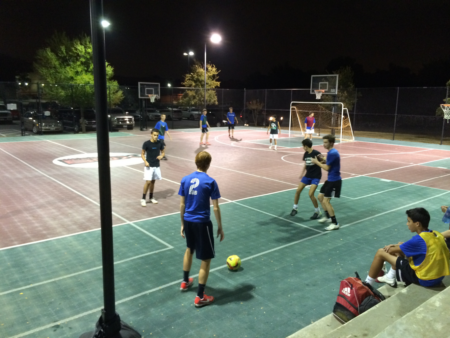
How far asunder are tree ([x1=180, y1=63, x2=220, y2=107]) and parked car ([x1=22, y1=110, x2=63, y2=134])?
44.1 feet

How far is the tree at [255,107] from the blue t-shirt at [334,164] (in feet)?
100

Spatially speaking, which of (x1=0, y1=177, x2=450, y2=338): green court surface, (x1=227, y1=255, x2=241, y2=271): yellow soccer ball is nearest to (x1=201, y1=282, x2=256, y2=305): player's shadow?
(x1=0, y1=177, x2=450, y2=338): green court surface

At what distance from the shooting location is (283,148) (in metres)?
22.3

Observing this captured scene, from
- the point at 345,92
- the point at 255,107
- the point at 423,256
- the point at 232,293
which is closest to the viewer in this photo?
the point at 423,256

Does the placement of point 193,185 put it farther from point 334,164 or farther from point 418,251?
point 334,164

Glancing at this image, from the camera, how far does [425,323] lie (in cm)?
355

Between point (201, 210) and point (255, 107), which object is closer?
point (201, 210)

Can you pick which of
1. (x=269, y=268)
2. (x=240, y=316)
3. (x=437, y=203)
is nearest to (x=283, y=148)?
(x=437, y=203)

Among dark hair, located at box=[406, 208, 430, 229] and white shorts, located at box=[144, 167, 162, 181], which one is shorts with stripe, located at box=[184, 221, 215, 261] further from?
white shorts, located at box=[144, 167, 162, 181]

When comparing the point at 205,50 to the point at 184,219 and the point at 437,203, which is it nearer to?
the point at 437,203

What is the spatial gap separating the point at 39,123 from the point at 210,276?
25.7 meters

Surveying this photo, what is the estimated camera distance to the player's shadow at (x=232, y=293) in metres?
5.57

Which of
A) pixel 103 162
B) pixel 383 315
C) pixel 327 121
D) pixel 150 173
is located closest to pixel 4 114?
pixel 327 121

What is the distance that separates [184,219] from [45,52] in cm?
3106
